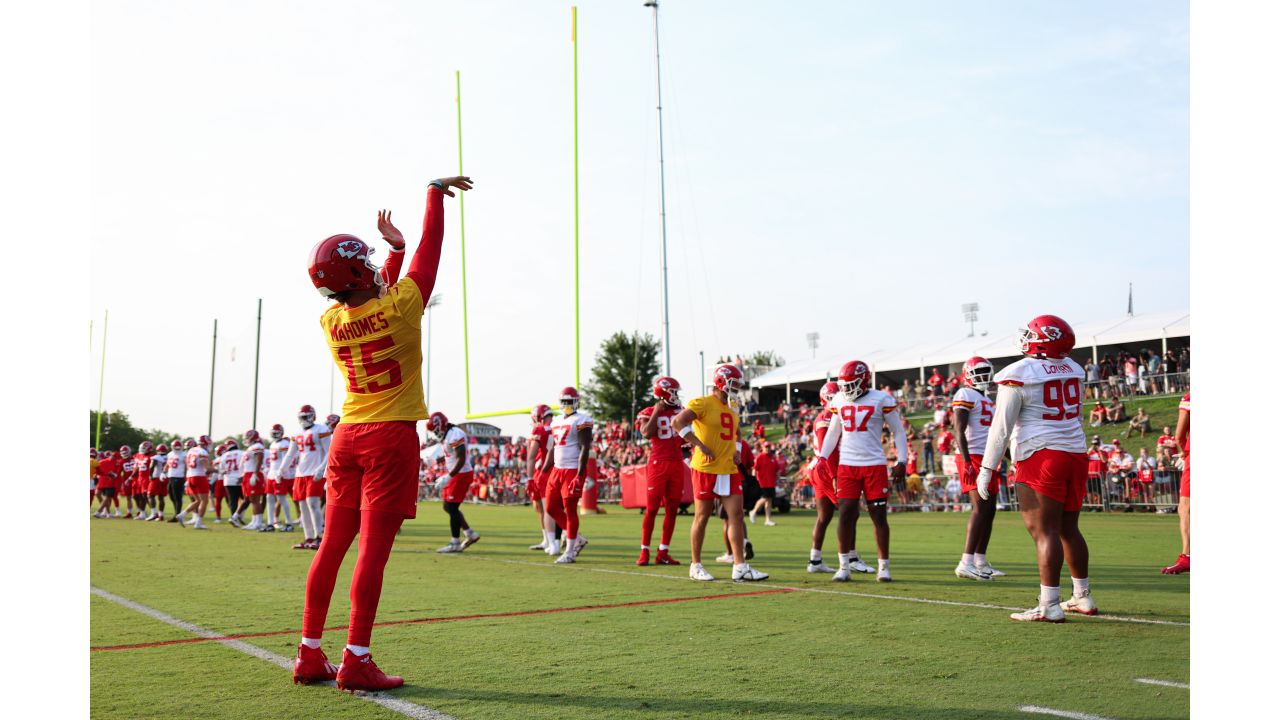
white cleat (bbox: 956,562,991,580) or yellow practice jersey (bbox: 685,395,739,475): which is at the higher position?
yellow practice jersey (bbox: 685,395,739,475)

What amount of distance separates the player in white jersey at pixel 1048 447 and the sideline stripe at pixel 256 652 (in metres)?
4.37

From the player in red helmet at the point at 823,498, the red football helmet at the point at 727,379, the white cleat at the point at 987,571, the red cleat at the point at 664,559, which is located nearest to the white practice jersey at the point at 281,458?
the red cleat at the point at 664,559

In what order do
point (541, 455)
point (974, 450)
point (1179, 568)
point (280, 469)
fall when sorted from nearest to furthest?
point (1179, 568)
point (974, 450)
point (541, 455)
point (280, 469)

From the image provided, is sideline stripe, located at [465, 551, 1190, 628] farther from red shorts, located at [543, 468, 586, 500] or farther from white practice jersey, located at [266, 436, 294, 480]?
white practice jersey, located at [266, 436, 294, 480]

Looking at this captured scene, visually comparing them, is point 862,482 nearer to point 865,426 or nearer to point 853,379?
point 865,426

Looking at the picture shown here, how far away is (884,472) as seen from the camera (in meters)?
9.99

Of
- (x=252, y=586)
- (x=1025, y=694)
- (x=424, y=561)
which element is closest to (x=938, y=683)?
(x=1025, y=694)

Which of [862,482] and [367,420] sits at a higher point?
[367,420]

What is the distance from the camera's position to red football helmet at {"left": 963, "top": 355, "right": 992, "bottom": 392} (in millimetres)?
10727

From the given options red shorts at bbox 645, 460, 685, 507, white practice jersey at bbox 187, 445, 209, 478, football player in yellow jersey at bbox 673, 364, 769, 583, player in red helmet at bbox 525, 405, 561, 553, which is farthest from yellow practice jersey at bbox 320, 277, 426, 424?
white practice jersey at bbox 187, 445, 209, 478

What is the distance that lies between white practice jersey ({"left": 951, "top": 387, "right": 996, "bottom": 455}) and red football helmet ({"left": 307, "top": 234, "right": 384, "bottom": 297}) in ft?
23.3

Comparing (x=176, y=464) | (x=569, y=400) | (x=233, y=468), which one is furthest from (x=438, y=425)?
(x=176, y=464)

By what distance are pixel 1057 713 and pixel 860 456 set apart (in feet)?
19.2

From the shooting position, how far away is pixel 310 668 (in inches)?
203
